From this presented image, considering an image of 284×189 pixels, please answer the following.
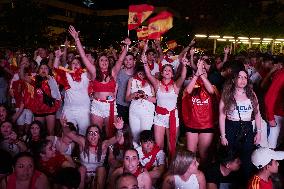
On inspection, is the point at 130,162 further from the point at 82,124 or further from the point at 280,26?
the point at 280,26

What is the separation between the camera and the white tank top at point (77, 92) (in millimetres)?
7051

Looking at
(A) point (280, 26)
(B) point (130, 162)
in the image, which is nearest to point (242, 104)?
(B) point (130, 162)

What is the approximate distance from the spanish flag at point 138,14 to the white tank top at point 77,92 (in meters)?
3.08

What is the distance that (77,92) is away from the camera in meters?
7.05

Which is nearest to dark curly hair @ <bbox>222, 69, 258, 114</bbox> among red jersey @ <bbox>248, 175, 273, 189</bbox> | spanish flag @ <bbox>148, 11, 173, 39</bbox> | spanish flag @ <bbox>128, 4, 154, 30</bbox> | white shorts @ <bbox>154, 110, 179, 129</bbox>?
white shorts @ <bbox>154, 110, 179, 129</bbox>

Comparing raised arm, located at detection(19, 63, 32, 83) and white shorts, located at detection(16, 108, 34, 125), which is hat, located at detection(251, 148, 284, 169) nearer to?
white shorts, located at detection(16, 108, 34, 125)

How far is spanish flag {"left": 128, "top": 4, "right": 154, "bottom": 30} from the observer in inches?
380

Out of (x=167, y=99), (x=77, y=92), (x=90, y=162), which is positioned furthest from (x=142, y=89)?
(x=90, y=162)

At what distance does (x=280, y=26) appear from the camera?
135ft

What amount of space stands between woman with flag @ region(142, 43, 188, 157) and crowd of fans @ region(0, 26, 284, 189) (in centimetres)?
2

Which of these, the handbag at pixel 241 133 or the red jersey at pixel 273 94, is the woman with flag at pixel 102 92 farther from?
the red jersey at pixel 273 94

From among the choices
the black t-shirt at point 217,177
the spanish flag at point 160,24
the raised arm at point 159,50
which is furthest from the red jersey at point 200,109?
the spanish flag at point 160,24

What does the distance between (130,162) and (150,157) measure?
99cm

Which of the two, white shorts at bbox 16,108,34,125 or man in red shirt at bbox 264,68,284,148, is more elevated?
man in red shirt at bbox 264,68,284,148
